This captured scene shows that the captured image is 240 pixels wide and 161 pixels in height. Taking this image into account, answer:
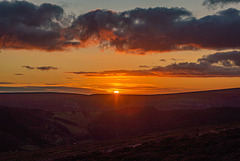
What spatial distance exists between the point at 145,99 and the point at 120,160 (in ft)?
336

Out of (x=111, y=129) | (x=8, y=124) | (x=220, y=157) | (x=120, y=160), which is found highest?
(x=220, y=157)

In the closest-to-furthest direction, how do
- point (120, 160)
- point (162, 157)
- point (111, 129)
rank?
point (162, 157), point (120, 160), point (111, 129)

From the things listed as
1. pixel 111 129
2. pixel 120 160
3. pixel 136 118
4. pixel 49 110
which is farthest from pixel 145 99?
pixel 120 160

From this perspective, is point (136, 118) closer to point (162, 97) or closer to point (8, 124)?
point (162, 97)

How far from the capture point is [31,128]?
69.4m

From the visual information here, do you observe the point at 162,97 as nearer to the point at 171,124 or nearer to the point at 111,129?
the point at 171,124

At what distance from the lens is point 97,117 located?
99.4 metres

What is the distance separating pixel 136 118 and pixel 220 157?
3285 inches

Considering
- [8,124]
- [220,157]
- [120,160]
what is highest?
[220,157]

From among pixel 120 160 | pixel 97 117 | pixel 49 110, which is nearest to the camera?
pixel 120 160

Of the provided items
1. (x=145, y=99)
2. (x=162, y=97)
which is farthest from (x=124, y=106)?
(x=162, y=97)

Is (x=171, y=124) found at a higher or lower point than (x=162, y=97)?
lower

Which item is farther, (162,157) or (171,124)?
(171,124)

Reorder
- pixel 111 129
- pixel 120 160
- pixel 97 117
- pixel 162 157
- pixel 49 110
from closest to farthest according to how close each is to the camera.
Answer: pixel 162 157, pixel 120 160, pixel 111 129, pixel 49 110, pixel 97 117
